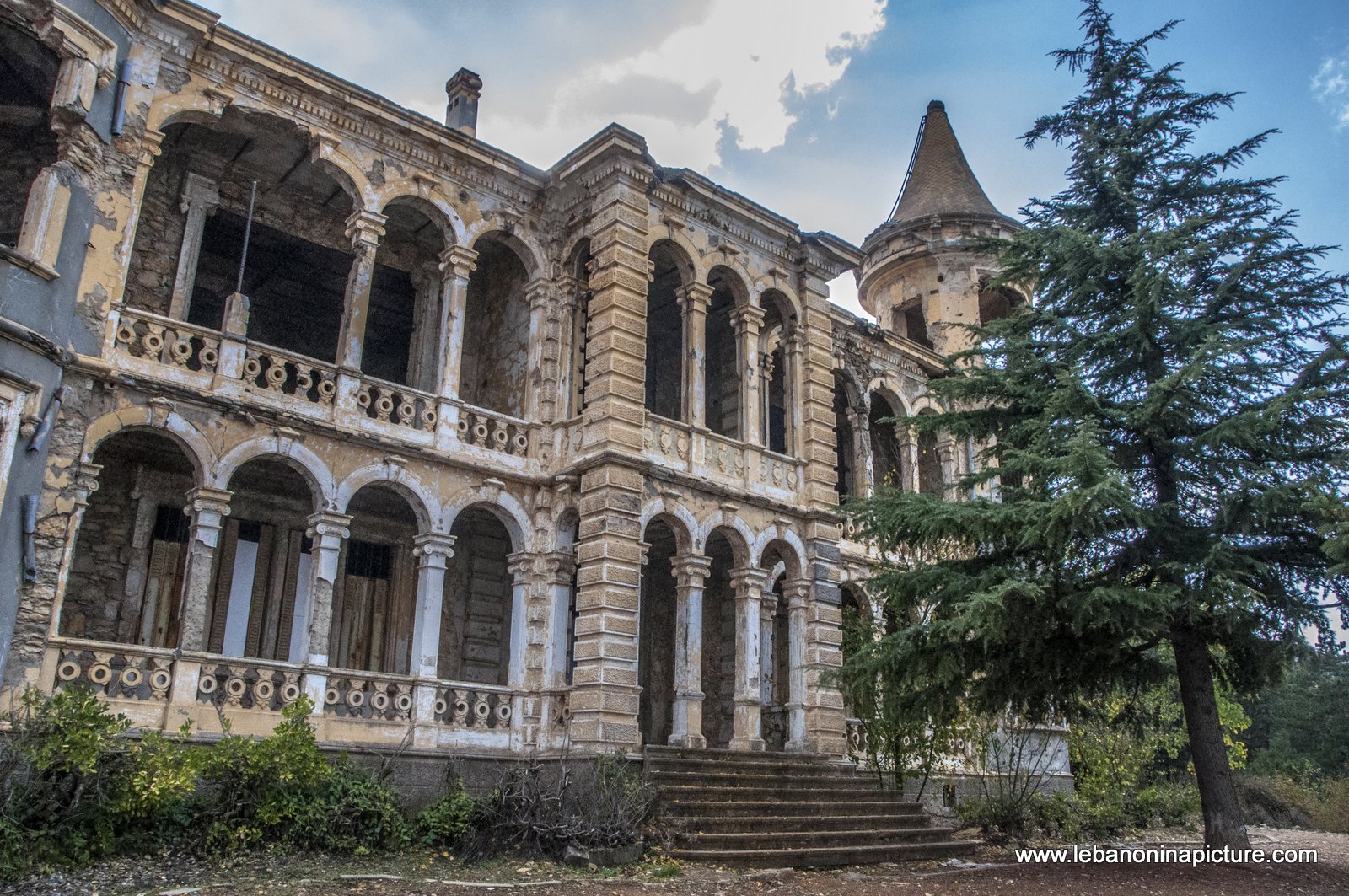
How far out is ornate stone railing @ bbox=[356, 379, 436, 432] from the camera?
→ 1417 cm

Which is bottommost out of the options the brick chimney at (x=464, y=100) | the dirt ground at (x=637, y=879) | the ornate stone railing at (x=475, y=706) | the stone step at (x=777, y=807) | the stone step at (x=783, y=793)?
the dirt ground at (x=637, y=879)

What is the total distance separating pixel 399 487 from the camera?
14.1 metres

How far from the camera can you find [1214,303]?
13.3 meters

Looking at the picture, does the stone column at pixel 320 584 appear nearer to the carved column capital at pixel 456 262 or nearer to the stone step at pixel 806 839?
the carved column capital at pixel 456 262

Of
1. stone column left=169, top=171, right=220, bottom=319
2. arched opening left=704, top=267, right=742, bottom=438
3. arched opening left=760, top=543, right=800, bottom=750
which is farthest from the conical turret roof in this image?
stone column left=169, top=171, right=220, bottom=319

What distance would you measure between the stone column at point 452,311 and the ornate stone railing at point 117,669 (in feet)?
16.9

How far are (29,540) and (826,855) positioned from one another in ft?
31.3

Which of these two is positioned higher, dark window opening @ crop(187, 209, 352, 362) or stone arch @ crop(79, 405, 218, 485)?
dark window opening @ crop(187, 209, 352, 362)

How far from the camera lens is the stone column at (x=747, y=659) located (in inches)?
618

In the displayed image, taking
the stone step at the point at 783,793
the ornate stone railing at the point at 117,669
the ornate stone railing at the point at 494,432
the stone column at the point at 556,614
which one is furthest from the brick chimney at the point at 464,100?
the stone step at the point at 783,793

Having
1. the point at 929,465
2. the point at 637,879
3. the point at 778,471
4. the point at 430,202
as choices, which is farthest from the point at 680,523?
the point at 929,465

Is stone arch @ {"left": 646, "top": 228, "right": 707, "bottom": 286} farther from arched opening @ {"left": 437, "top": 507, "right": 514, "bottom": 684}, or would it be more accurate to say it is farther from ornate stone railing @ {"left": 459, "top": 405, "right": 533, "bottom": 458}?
arched opening @ {"left": 437, "top": 507, "right": 514, "bottom": 684}

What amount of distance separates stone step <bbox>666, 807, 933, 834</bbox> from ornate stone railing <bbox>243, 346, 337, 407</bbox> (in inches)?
275

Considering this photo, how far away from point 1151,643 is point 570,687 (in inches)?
294
